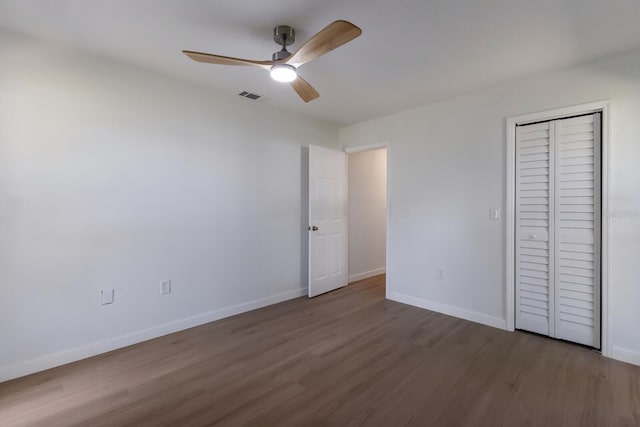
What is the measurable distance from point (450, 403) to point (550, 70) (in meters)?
2.89

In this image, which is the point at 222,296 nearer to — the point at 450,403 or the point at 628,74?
the point at 450,403

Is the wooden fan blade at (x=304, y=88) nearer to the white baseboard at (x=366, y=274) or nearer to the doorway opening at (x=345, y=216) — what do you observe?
the doorway opening at (x=345, y=216)

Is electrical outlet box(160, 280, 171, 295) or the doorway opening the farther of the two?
the doorway opening

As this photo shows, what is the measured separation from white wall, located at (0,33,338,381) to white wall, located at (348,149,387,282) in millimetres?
1598

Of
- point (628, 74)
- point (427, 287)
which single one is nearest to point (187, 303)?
point (427, 287)

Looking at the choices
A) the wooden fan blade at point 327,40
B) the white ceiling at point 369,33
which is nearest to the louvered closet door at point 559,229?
the white ceiling at point 369,33

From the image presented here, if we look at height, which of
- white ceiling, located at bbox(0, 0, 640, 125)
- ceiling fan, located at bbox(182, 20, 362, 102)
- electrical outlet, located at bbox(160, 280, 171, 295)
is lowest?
electrical outlet, located at bbox(160, 280, 171, 295)

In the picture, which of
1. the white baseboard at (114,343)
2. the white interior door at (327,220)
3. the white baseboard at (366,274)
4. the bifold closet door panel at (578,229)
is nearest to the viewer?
the white baseboard at (114,343)

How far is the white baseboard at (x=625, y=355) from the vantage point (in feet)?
7.36

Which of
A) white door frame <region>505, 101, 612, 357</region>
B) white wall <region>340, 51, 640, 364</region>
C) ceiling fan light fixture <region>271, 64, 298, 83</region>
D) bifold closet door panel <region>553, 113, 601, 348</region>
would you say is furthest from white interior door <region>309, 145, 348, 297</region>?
bifold closet door panel <region>553, 113, 601, 348</region>

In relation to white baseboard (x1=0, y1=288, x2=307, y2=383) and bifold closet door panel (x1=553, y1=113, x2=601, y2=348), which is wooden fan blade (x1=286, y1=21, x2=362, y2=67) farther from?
white baseboard (x1=0, y1=288, x2=307, y2=383)

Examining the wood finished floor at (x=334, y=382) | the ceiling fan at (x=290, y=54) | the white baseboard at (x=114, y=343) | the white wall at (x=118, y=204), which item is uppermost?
the ceiling fan at (x=290, y=54)

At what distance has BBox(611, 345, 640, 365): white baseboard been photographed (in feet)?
7.36

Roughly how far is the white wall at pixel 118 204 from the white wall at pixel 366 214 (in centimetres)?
160
